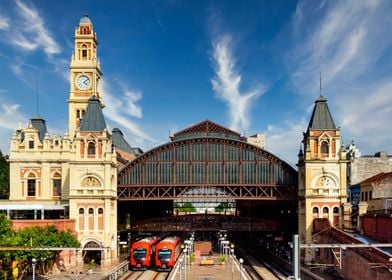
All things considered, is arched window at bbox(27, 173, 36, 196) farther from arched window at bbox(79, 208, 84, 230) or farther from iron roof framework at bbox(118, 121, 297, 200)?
iron roof framework at bbox(118, 121, 297, 200)

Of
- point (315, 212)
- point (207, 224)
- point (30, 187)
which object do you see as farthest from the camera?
point (207, 224)

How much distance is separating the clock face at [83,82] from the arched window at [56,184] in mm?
21856

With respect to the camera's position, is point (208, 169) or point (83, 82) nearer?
point (208, 169)

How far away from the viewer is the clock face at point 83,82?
96.4 metres

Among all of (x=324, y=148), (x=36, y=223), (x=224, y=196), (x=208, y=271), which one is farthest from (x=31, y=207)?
(x=324, y=148)

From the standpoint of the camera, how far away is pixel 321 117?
75.7m

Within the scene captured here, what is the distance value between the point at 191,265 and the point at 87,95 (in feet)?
138

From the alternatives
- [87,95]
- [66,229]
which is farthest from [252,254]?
[87,95]

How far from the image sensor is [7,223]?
58031 millimetres

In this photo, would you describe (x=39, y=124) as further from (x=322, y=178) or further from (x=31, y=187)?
(x=322, y=178)

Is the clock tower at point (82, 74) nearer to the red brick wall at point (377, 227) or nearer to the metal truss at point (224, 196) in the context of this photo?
the metal truss at point (224, 196)

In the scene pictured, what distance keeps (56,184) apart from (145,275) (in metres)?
26.4

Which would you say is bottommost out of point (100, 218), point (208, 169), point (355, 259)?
point (355, 259)

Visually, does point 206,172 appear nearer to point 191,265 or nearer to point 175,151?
point 175,151
